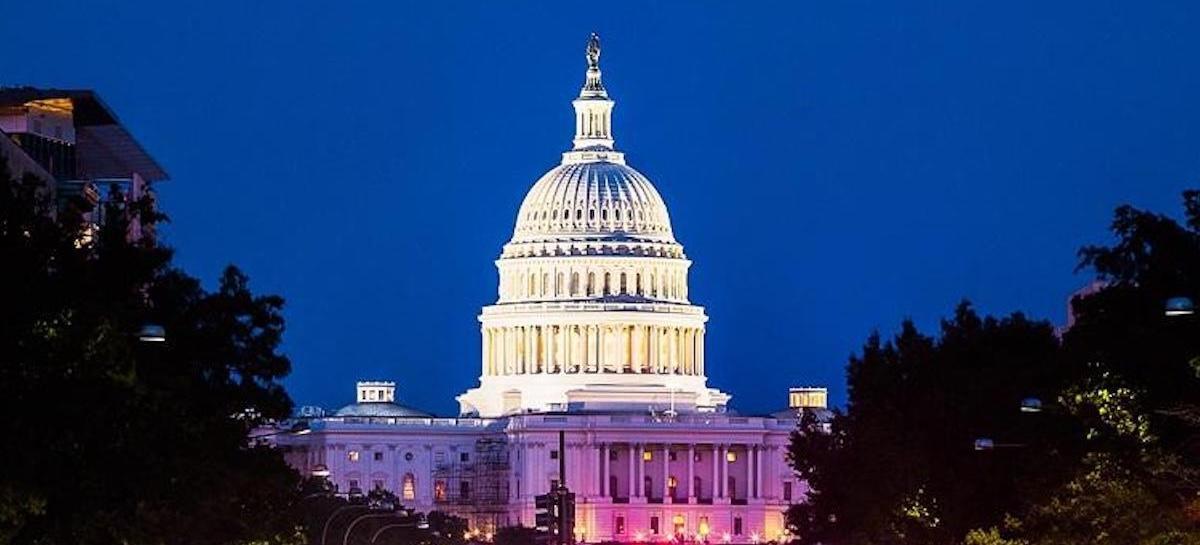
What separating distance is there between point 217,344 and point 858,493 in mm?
41341

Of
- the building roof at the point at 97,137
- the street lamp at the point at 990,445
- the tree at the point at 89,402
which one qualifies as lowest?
the tree at the point at 89,402

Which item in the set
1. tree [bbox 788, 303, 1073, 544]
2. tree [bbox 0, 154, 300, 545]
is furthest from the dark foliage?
tree [bbox 0, 154, 300, 545]

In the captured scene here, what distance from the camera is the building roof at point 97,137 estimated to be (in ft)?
387

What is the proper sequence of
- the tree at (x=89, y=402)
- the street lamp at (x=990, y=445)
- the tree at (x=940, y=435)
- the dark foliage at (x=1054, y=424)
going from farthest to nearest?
the tree at (x=940, y=435) < the street lamp at (x=990, y=445) < the dark foliage at (x=1054, y=424) < the tree at (x=89, y=402)

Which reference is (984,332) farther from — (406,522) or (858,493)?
(406,522)

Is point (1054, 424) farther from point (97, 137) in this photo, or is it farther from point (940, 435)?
point (97, 137)

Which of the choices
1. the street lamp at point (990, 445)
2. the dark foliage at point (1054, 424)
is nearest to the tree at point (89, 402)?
the dark foliage at point (1054, 424)

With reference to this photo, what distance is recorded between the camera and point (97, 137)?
5089 inches

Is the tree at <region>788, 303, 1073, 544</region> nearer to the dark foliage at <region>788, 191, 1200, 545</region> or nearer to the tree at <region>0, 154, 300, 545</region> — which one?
the dark foliage at <region>788, 191, 1200, 545</region>

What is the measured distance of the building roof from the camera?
118000 millimetres

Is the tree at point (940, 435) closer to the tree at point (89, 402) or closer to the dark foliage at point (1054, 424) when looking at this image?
the dark foliage at point (1054, 424)

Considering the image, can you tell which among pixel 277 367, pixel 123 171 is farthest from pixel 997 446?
pixel 123 171

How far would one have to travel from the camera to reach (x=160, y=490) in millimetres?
74375

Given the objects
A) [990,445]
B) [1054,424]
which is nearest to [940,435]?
[990,445]
